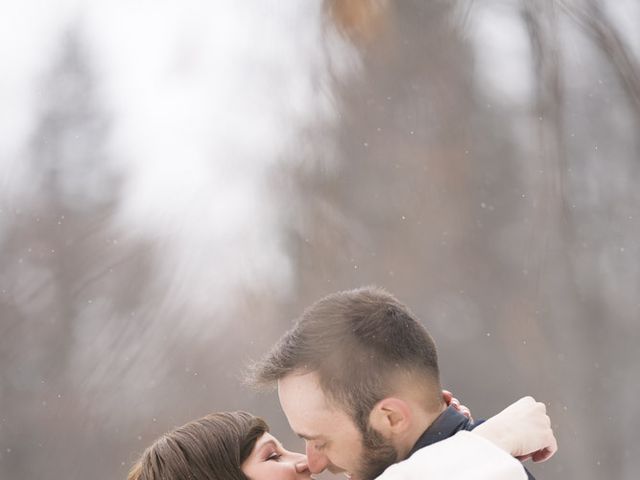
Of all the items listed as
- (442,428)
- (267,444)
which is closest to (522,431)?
(442,428)

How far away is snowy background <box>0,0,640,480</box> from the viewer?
3.28 meters

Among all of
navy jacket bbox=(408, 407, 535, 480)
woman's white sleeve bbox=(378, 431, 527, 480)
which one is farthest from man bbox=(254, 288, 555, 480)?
woman's white sleeve bbox=(378, 431, 527, 480)

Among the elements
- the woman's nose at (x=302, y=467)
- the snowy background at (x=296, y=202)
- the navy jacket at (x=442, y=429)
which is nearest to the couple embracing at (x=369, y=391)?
the navy jacket at (x=442, y=429)

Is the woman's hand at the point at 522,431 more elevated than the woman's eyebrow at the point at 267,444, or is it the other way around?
the woman's eyebrow at the point at 267,444

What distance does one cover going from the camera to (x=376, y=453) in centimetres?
146

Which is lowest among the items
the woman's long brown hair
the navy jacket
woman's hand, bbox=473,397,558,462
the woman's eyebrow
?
woman's hand, bbox=473,397,558,462

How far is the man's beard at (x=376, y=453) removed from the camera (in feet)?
4.77

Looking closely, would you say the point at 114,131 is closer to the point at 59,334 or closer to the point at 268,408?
the point at 59,334

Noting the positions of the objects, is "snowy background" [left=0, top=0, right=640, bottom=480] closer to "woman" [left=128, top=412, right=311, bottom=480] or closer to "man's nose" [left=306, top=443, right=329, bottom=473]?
"woman" [left=128, top=412, right=311, bottom=480]

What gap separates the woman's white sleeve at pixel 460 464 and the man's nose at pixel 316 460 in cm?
23

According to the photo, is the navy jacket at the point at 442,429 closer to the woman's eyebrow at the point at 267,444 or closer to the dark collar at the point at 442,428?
the dark collar at the point at 442,428

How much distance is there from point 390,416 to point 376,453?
0.23 ft

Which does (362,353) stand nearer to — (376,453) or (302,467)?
(376,453)

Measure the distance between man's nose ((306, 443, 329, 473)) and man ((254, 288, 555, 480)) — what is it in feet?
0.14
